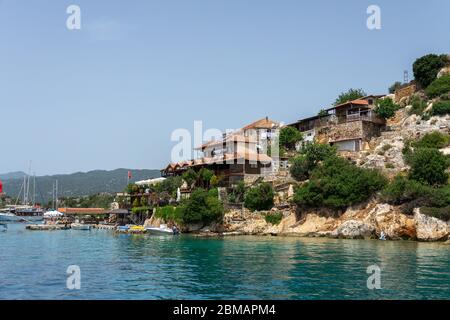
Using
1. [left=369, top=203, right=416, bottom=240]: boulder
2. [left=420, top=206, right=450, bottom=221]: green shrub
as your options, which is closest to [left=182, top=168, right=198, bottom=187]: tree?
[left=369, top=203, right=416, bottom=240]: boulder

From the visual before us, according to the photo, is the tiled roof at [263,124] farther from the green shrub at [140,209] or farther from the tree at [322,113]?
the green shrub at [140,209]

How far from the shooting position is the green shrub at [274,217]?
2121 inches

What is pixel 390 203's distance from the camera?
46.3 metres

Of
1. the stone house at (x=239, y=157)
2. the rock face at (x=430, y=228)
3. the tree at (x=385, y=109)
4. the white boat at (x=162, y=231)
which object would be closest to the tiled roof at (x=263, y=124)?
the stone house at (x=239, y=157)

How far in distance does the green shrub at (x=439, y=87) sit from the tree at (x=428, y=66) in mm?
1805

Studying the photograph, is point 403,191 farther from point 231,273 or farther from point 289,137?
point 231,273

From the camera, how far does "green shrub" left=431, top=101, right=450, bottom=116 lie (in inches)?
2306

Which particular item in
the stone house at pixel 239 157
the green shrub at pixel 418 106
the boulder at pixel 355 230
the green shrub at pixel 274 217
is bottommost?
the boulder at pixel 355 230

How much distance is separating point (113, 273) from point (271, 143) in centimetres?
4977

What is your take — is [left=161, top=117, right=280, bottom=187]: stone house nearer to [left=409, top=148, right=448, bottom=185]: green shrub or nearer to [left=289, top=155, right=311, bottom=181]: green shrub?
[left=289, top=155, right=311, bottom=181]: green shrub
